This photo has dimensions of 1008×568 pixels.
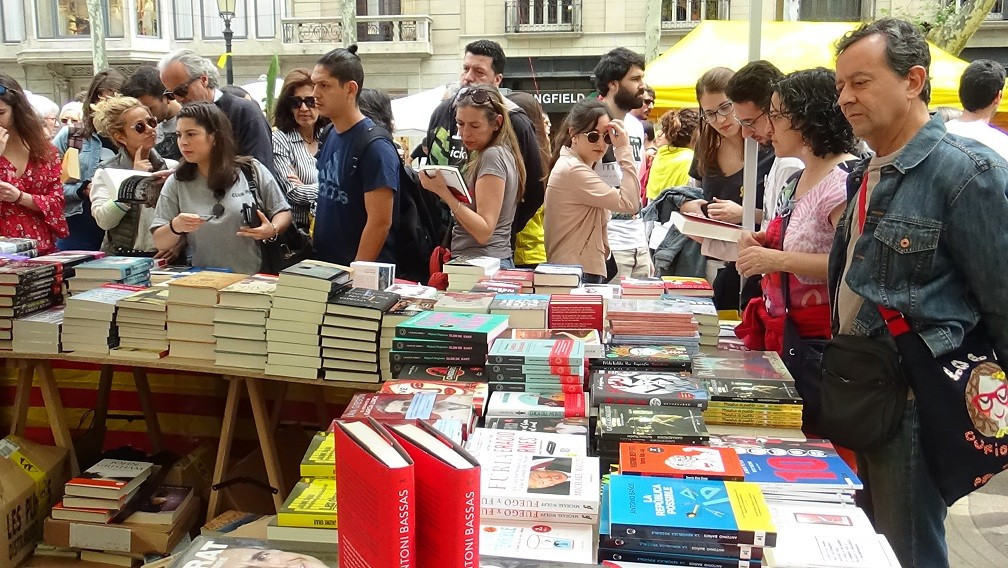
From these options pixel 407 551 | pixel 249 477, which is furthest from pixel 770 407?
pixel 249 477

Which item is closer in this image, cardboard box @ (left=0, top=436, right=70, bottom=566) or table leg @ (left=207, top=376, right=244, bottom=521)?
cardboard box @ (left=0, top=436, right=70, bottom=566)

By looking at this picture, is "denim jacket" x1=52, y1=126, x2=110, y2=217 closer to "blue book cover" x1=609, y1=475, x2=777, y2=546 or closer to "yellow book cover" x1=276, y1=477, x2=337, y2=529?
"yellow book cover" x1=276, y1=477, x2=337, y2=529

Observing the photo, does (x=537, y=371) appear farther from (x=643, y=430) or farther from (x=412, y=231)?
(x=412, y=231)

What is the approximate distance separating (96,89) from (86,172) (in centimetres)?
53

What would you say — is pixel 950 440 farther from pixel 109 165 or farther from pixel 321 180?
pixel 109 165

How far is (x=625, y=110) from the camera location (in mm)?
4512

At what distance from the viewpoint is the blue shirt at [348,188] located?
3422mm

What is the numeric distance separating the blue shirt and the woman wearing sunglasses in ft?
2.77

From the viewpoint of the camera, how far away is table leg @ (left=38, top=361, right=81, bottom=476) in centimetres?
322

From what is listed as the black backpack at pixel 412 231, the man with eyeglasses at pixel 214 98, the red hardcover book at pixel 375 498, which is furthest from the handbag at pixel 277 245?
the red hardcover book at pixel 375 498

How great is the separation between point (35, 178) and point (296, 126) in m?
1.43

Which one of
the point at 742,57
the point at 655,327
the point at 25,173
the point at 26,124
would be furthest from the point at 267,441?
the point at 742,57

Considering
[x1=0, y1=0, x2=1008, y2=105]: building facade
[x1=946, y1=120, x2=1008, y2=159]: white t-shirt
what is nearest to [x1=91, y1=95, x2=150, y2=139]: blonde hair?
[x1=946, y1=120, x2=1008, y2=159]: white t-shirt

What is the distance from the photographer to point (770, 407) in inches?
83.0
